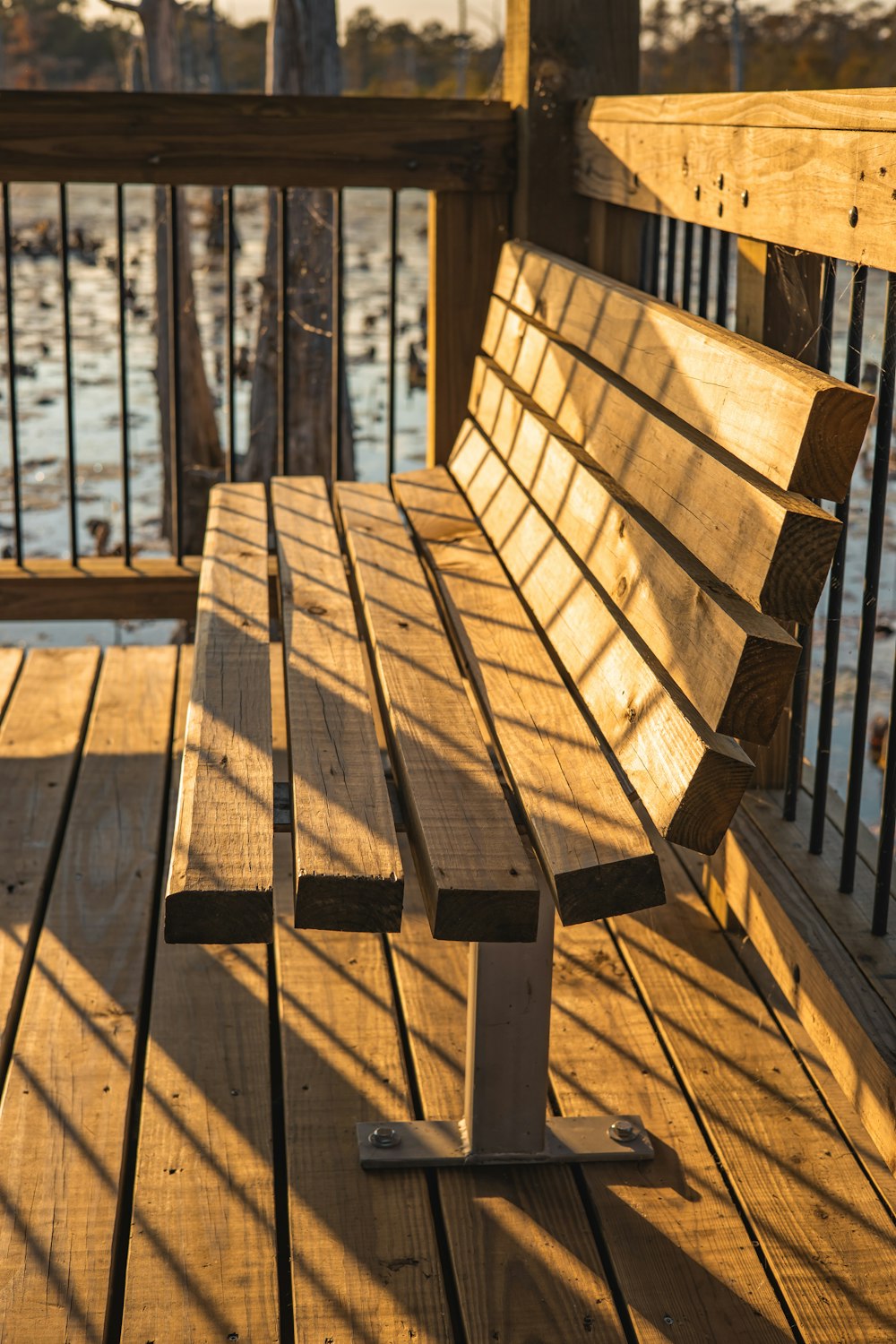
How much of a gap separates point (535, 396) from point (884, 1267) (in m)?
1.44

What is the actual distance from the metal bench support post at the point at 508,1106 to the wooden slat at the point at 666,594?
0.38m

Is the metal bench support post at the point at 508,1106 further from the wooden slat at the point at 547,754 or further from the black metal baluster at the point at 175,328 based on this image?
the black metal baluster at the point at 175,328

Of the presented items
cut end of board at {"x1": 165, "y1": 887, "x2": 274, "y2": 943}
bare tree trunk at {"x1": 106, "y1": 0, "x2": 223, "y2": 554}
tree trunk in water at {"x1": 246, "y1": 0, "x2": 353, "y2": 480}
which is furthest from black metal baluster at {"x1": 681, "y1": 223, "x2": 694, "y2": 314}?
bare tree trunk at {"x1": 106, "y1": 0, "x2": 223, "y2": 554}

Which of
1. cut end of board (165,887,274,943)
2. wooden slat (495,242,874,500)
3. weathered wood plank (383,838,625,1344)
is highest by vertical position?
wooden slat (495,242,874,500)

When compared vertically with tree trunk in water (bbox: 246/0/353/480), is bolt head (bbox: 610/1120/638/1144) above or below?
below

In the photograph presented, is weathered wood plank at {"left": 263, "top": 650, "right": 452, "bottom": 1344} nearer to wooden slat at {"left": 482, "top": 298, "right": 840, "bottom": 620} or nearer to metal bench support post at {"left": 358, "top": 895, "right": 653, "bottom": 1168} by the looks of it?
metal bench support post at {"left": 358, "top": 895, "right": 653, "bottom": 1168}

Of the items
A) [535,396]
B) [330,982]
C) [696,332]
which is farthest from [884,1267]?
[535,396]

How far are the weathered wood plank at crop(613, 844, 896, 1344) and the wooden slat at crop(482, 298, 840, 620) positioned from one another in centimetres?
80

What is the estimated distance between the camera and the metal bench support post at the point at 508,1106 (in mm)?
1710

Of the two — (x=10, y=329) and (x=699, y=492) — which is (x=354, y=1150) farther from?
(x=10, y=329)

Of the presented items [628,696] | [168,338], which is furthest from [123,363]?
[168,338]

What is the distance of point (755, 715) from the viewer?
1.32 metres

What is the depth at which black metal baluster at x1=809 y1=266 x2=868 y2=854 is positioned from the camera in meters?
1.60

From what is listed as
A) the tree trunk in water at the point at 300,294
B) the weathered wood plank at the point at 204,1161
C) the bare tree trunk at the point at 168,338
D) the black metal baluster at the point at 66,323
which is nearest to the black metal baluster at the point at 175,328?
the black metal baluster at the point at 66,323
